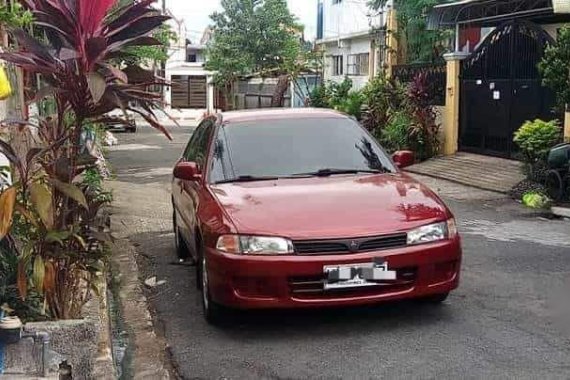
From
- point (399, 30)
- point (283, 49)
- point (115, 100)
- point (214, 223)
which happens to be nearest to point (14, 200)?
point (115, 100)

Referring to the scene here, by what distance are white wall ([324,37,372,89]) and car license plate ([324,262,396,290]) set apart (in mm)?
23109

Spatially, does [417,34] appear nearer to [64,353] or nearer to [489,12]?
[489,12]

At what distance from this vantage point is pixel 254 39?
34281 millimetres

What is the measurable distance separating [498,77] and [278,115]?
33.0 ft

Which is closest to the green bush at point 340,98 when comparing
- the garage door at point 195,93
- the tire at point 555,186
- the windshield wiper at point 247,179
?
the tire at point 555,186

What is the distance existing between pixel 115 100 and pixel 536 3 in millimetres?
13986

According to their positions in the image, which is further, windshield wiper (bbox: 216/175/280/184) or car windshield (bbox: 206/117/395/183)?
car windshield (bbox: 206/117/395/183)

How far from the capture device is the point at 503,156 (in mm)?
15414

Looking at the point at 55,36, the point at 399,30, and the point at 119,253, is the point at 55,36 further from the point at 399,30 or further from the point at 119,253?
the point at 399,30

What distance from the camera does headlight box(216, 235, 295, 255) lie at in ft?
16.7

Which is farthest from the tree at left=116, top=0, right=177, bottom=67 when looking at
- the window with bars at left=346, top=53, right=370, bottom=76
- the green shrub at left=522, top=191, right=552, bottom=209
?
the window with bars at left=346, top=53, right=370, bottom=76

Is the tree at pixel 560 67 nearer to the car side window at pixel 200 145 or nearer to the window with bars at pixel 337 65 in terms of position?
the car side window at pixel 200 145

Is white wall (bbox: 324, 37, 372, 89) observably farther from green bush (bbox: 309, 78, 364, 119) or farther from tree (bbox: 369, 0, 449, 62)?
tree (bbox: 369, 0, 449, 62)

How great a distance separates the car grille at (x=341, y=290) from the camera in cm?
512
